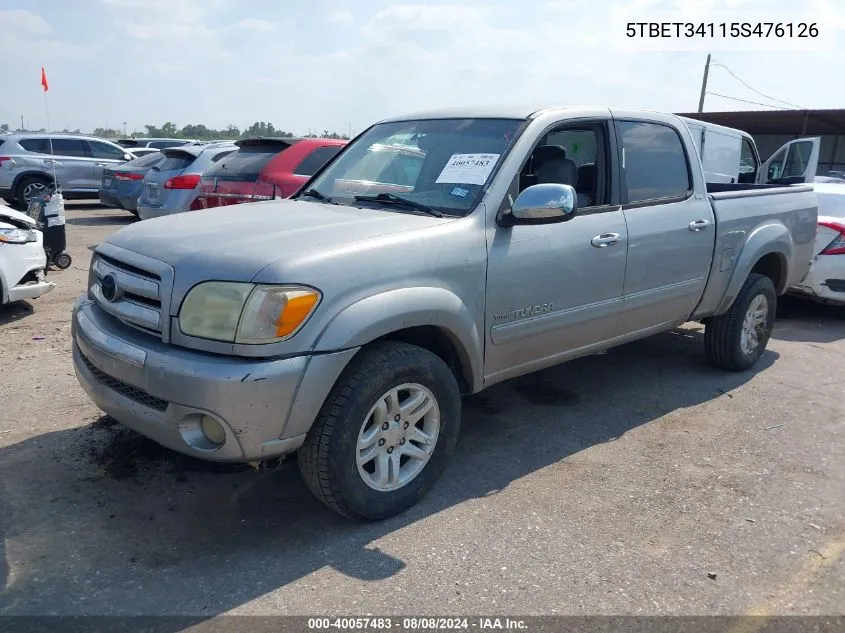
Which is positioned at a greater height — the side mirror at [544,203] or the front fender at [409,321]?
the side mirror at [544,203]

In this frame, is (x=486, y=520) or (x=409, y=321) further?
(x=486, y=520)

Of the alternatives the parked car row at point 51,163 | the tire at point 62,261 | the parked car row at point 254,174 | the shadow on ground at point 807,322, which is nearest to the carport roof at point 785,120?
the shadow on ground at point 807,322

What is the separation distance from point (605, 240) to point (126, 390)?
2.67m

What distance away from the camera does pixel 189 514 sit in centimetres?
335

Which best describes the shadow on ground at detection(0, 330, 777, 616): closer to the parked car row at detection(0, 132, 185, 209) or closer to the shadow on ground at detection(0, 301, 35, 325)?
the shadow on ground at detection(0, 301, 35, 325)

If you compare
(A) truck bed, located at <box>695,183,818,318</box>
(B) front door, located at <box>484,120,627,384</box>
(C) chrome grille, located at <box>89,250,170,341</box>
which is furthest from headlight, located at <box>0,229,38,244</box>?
(A) truck bed, located at <box>695,183,818,318</box>

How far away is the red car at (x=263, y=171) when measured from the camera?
7.49 meters

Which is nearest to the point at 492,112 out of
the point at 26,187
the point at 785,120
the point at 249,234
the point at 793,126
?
the point at 249,234

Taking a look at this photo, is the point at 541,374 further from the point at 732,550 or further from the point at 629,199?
the point at 732,550

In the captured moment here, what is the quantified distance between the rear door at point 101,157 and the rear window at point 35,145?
3.58 feet

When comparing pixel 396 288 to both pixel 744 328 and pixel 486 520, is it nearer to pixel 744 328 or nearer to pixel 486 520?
pixel 486 520

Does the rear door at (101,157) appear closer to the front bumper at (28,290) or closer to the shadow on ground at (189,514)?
the front bumper at (28,290)

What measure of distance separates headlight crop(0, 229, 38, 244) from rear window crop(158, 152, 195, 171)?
15.5 feet

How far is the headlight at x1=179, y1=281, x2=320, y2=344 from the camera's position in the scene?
2832 mm
